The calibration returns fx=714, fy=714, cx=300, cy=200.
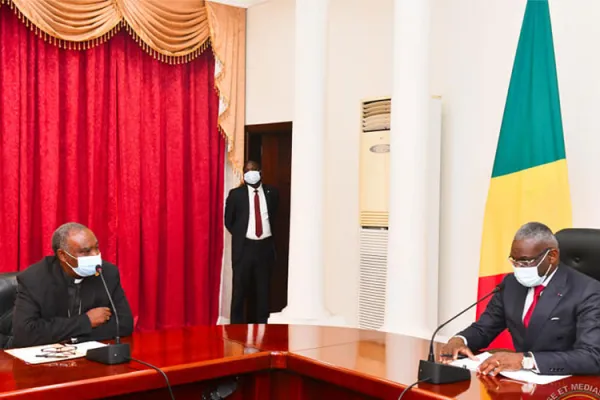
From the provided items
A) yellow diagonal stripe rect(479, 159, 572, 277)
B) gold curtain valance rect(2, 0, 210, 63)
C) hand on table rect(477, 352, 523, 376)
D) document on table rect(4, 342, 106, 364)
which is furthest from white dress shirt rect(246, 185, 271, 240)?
hand on table rect(477, 352, 523, 376)

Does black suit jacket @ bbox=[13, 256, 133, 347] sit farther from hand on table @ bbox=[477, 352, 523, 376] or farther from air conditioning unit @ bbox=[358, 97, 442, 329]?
air conditioning unit @ bbox=[358, 97, 442, 329]

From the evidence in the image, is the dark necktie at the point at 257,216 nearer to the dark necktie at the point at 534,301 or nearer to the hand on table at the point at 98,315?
the hand on table at the point at 98,315

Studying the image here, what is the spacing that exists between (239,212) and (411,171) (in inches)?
78.8

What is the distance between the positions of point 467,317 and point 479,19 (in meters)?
1.81

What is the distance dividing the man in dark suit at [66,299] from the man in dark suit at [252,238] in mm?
2728

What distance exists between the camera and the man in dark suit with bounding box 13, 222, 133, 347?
264 centimetres

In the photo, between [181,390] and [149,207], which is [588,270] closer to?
[181,390]

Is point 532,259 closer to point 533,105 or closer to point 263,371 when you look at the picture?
point 263,371

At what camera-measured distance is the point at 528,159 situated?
144 inches

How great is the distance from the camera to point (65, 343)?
2.61 m

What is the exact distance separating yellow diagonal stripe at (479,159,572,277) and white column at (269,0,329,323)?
125 cm

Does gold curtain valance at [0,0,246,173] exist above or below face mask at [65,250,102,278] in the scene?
above

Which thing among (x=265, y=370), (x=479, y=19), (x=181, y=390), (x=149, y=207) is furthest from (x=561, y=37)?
(x=149, y=207)

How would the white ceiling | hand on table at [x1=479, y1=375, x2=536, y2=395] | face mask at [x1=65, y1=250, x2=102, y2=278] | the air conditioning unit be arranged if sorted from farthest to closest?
the white ceiling
the air conditioning unit
face mask at [x1=65, y1=250, x2=102, y2=278]
hand on table at [x1=479, y1=375, x2=536, y2=395]
